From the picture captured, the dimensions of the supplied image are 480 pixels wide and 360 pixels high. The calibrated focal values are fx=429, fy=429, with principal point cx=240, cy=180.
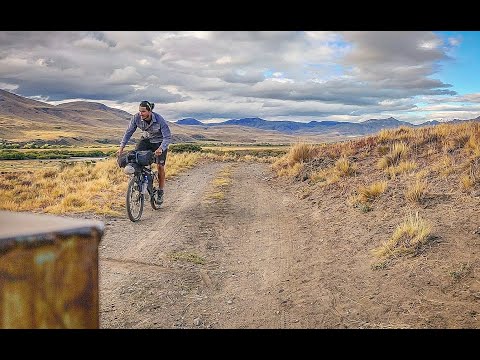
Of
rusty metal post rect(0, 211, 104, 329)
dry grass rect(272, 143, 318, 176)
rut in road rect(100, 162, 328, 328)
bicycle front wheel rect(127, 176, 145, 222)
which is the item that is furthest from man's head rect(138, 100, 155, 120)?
dry grass rect(272, 143, 318, 176)

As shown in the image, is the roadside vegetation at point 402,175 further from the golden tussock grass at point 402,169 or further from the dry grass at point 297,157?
the dry grass at point 297,157

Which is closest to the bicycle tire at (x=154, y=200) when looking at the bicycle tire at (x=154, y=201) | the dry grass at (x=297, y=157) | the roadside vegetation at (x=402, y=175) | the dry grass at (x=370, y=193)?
the bicycle tire at (x=154, y=201)

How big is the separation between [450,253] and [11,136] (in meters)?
158

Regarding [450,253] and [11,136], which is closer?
[450,253]

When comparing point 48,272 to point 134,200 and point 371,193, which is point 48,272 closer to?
point 134,200

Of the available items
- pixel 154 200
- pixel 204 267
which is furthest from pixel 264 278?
pixel 154 200

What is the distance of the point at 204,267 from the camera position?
559 cm

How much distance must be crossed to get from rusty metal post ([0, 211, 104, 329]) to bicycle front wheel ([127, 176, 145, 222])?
7.48 metres

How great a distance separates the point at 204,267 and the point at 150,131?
13.1 feet

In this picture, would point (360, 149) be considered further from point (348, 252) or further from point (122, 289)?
point (122, 289)

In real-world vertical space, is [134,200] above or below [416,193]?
below
